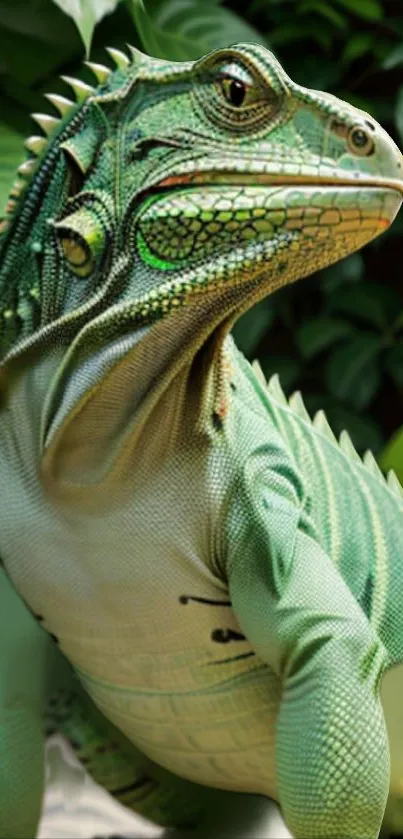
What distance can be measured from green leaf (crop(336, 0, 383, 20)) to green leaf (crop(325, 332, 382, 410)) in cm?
74

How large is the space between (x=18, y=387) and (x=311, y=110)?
0.40 m

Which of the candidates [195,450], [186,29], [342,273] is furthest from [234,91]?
[342,273]

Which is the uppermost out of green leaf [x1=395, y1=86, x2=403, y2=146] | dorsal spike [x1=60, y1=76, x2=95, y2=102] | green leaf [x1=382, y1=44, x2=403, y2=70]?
dorsal spike [x1=60, y1=76, x2=95, y2=102]

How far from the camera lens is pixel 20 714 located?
1.43 meters

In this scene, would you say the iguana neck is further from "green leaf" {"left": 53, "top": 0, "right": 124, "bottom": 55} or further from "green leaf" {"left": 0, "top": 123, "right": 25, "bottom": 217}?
"green leaf" {"left": 53, "top": 0, "right": 124, "bottom": 55}

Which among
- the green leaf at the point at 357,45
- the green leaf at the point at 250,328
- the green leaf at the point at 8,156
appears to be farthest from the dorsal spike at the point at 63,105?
the green leaf at the point at 357,45

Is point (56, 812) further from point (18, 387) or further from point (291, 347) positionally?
point (291, 347)

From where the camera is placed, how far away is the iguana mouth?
3.37ft

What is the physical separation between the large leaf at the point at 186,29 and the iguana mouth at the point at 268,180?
93cm

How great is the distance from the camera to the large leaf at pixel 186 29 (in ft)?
6.63

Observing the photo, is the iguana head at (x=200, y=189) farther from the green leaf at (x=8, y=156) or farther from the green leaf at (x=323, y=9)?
the green leaf at (x=323, y=9)

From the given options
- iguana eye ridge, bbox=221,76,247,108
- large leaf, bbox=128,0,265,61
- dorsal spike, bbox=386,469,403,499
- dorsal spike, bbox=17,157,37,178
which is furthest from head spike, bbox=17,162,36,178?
large leaf, bbox=128,0,265,61

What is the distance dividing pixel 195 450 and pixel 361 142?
0.33 metres

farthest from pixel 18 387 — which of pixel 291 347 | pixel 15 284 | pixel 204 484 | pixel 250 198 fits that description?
pixel 291 347
